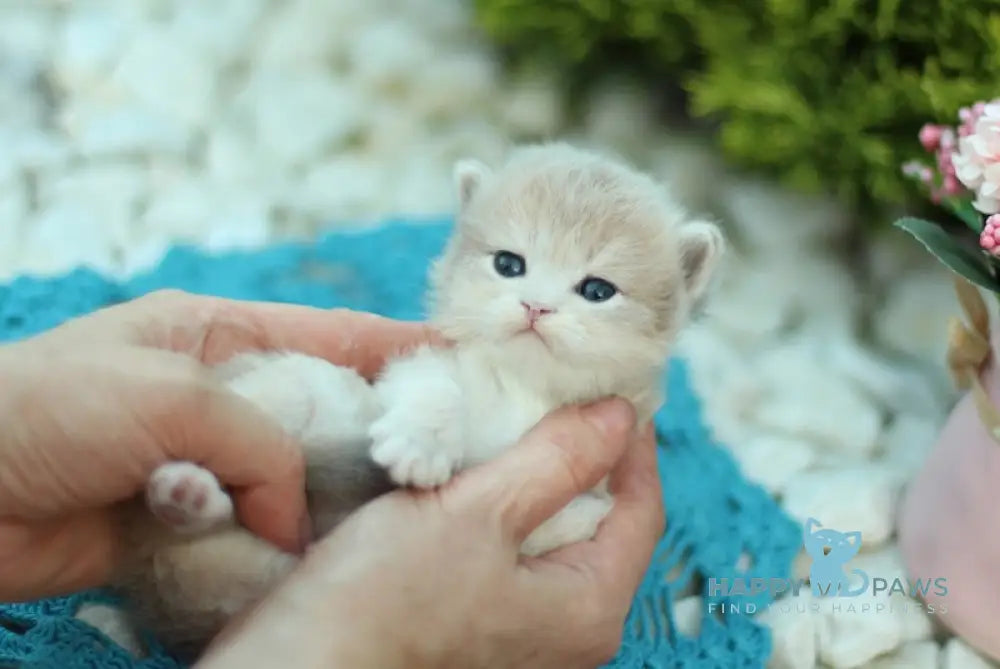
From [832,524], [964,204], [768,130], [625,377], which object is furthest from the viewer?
[768,130]

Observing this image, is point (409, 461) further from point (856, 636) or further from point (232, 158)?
point (232, 158)

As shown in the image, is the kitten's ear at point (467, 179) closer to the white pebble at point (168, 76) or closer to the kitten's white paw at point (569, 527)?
the kitten's white paw at point (569, 527)

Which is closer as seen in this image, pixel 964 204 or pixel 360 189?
pixel 964 204

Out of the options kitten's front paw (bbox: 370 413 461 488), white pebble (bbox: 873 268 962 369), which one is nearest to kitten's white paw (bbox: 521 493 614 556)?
kitten's front paw (bbox: 370 413 461 488)

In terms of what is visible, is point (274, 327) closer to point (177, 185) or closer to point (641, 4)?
point (177, 185)

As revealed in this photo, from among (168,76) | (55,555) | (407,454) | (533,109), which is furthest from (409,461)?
(168,76)

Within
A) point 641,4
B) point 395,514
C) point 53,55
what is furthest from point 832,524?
point 53,55

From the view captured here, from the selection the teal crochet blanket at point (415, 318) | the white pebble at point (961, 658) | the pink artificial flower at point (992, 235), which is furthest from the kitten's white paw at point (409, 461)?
the white pebble at point (961, 658)
